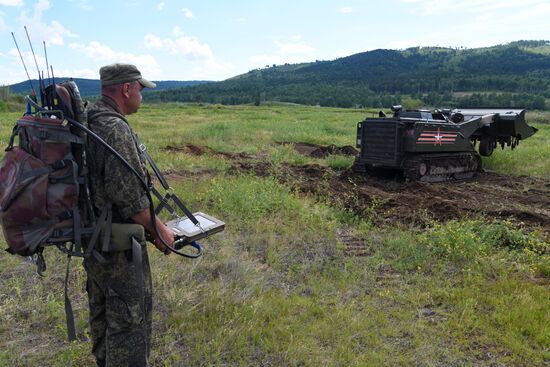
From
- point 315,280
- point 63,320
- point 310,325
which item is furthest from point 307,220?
point 63,320

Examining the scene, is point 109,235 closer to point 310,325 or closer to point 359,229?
point 310,325

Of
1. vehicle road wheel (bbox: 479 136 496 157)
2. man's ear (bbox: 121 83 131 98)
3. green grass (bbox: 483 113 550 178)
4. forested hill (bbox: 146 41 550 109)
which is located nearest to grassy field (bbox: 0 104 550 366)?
man's ear (bbox: 121 83 131 98)

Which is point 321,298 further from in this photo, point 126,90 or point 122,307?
point 126,90

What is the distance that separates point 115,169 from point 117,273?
0.67m

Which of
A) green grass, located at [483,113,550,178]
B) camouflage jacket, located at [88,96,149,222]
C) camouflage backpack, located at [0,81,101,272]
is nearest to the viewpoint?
camouflage backpack, located at [0,81,101,272]

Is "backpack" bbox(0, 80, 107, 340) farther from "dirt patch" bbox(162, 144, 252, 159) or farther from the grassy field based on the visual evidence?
"dirt patch" bbox(162, 144, 252, 159)

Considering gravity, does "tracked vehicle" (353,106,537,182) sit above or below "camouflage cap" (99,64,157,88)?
below

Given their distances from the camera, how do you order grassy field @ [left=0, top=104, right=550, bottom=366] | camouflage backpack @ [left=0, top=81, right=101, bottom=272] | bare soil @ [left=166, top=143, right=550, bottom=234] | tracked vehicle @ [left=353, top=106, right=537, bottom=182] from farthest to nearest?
tracked vehicle @ [left=353, top=106, right=537, bottom=182], bare soil @ [left=166, top=143, right=550, bottom=234], grassy field @ [left=0, top=104, right=550, bottom=366], camouflage backpack @ [left=0, top=81, right=101, bottom=272]

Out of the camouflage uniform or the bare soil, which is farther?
the bare soil

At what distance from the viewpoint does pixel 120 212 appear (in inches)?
108

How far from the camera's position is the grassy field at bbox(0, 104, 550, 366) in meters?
3.61

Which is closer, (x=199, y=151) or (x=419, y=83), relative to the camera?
(x=199, y=151)

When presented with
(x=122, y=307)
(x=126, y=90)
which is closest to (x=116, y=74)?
(x=126, y=90)

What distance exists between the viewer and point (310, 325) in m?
3.96
